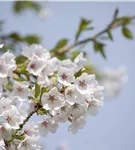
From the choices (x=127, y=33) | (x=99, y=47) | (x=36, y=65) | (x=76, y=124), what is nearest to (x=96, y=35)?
(x=99, y=47)

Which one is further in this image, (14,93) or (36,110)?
(14,93)

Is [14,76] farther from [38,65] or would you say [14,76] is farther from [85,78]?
[85,78]

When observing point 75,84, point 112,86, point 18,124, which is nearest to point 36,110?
point 18,124

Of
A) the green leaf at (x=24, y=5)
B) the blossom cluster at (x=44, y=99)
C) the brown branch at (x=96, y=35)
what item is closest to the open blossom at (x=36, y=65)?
the blossom cluster at (x=44, y=99)

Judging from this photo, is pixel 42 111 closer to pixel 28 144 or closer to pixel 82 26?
pixel 28 144

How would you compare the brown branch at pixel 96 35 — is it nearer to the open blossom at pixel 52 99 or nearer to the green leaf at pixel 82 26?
the green leaf at pixel 82 26

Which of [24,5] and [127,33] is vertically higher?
[24,5]

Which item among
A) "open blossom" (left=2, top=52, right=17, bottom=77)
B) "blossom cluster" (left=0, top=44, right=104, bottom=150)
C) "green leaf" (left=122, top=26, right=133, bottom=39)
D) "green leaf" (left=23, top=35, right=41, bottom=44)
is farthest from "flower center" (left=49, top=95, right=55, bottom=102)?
"green leaf" (left=23, top=35, right=41, bottom=44)

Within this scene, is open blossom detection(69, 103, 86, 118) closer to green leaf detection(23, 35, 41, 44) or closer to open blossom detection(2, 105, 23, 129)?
open blossom detection(2, 105, 23, 129)
